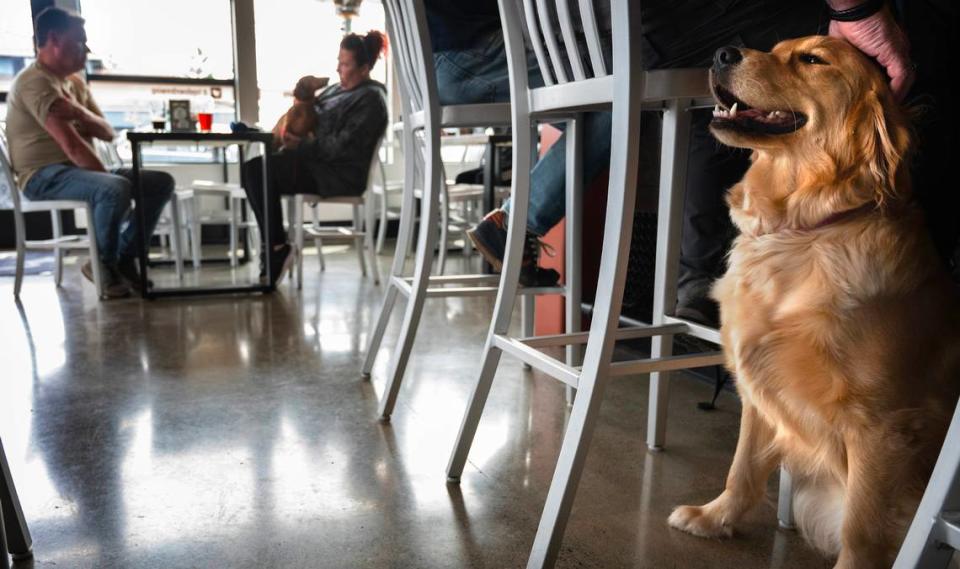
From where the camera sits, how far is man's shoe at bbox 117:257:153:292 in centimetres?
348

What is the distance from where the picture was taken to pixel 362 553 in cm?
116

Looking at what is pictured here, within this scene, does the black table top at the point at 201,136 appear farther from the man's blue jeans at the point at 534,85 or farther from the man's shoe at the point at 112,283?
the man's blue jeans at the point at 534,85

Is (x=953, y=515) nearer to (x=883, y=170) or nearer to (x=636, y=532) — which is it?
(x=883, y=170)

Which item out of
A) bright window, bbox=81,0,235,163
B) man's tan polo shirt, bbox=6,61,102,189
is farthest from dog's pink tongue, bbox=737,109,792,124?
bright window, bbox=81,0,235,163

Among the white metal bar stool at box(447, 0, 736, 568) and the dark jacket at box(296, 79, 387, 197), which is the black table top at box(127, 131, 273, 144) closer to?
the dark jacket at box(296, 79, 387, 197)

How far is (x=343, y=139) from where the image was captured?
375cm

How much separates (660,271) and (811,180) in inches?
20.3

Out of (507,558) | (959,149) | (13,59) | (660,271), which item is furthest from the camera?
(13,59)

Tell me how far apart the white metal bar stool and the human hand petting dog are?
20 cm

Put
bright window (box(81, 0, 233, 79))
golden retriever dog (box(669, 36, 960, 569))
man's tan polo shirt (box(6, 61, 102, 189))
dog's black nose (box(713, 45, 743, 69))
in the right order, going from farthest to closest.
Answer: bright window (box(81, 0, 233, 79)) < man's tan polo shirt (box(6, 61, 102, 189)) < dog's black nose (box(713, 45, 743, 69)) < golden retriever dog (box(669, 36, 960, 569))

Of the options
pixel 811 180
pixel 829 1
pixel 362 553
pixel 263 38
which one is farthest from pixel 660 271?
pixel 263 38

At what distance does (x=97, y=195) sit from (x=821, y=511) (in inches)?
129

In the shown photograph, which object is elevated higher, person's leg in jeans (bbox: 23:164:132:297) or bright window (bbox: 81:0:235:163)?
bright window (bbox: 81:0:235:163)

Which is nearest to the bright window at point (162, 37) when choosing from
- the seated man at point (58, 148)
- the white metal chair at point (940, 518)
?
the seated man at point (58, 148)
